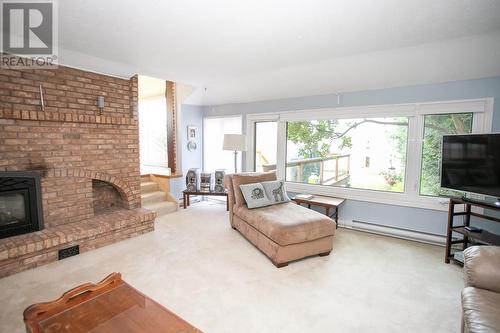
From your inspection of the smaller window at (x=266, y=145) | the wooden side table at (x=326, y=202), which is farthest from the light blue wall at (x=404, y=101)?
the smaller window at (x=266, y=145)

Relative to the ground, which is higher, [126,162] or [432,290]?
[126,162]

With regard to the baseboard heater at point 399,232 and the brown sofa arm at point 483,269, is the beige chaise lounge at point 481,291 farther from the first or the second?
the baseboard heater at point 399,232

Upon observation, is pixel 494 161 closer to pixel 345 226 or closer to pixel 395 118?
pixel 395 118

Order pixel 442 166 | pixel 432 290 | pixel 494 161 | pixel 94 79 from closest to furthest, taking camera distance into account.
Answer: pixel 432 290, pixel 494 161, pixel 442 166, pixel 94 79

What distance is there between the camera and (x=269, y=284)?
2.50 m

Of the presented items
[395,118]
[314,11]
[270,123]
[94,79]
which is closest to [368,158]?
[395,118]

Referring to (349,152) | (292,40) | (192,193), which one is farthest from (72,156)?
(349,152)

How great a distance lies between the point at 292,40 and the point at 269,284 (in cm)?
252

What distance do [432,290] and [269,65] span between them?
10.5ft

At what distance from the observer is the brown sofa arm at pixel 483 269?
5.43ft

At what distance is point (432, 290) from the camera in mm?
2430

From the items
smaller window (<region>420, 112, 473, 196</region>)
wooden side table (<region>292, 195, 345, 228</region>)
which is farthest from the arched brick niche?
smaller window (<region>420, 112, 473, 196</region>)

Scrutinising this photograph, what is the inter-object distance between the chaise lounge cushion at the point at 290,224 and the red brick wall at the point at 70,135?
83.8 inches

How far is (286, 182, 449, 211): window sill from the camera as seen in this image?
3.48m
